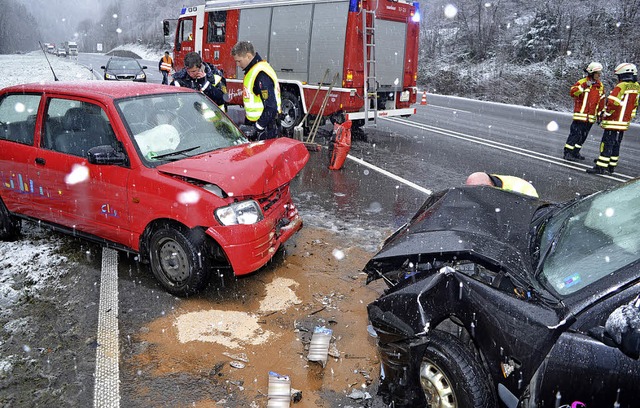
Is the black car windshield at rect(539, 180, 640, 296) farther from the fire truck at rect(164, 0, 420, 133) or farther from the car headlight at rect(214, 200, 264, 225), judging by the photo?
the fire truck at rect(164, 0, 420, 133)

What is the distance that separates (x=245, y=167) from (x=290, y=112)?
24.9 feet

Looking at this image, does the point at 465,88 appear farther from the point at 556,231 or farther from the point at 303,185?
the point at 556,231

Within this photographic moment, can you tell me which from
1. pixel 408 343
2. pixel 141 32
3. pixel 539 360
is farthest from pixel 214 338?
pixel 141 32

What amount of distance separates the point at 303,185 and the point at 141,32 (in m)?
95.1

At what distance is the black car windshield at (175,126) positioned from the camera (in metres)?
4.15

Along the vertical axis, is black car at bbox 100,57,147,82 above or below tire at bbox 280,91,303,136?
above

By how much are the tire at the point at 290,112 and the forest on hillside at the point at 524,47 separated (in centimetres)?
1379

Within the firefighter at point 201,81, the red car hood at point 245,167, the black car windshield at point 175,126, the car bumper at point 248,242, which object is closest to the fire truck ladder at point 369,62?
the firefighter at point 201,81

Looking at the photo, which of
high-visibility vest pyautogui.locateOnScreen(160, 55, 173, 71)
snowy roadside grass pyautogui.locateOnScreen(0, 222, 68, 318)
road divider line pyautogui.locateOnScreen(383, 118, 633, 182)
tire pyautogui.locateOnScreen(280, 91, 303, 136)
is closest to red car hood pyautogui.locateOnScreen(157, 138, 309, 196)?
snowy roadside grass pyautogui.locateOnScreen(0, 222, 68, 318)

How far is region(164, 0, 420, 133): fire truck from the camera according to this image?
395 inches

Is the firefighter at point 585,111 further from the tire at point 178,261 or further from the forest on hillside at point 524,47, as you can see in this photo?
the forest on hillside at point 524,47

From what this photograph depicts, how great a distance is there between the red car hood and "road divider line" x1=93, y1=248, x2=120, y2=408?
1178 millimetres

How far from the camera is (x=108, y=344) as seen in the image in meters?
3.36

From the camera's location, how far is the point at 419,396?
2.51 m
